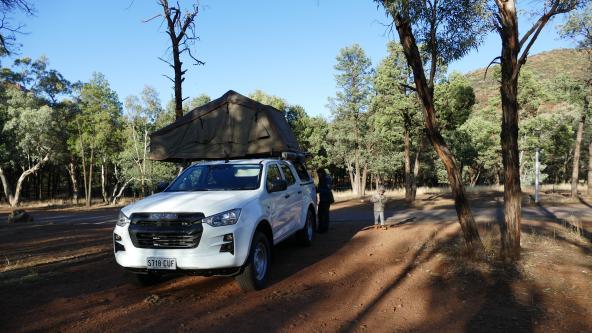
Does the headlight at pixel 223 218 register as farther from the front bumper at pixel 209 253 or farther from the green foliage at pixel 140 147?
the green foliage at pixel 140 147

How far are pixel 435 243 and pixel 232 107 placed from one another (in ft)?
18.7

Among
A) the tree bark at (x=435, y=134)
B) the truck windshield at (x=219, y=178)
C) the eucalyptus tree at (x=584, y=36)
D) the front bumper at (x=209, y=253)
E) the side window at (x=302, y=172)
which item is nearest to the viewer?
the front bumper at (x=209, y=253)

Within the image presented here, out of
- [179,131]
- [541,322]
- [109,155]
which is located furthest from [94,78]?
[541,322]

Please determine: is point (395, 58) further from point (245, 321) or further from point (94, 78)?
point (94, 78)

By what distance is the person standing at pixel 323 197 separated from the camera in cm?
1097

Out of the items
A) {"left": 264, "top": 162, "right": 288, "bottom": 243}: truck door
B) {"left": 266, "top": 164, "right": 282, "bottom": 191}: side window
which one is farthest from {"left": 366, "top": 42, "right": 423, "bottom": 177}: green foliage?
{"left": 264, "top": 162, "right": 288, "bottom": 243}: truck door

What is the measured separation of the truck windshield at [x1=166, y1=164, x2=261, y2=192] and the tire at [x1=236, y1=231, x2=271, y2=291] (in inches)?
37.1

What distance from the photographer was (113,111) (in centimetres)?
4056

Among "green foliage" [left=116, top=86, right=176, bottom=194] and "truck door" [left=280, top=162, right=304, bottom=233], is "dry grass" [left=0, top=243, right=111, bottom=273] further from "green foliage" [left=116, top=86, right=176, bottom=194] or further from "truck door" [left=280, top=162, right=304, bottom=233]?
"green foliage" [left=116, top=86, right=176, bottom=194]

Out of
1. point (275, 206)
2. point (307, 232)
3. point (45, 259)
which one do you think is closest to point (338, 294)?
point (275, 206)

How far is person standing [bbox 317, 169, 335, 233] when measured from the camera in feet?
36.0

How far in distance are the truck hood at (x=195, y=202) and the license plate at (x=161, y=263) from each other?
2.01 ft

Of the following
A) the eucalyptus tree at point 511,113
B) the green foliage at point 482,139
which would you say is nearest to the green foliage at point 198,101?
the green foliage at point 482,139

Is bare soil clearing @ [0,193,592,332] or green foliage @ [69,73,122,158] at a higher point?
green foliage @ [69,73,122,158]
